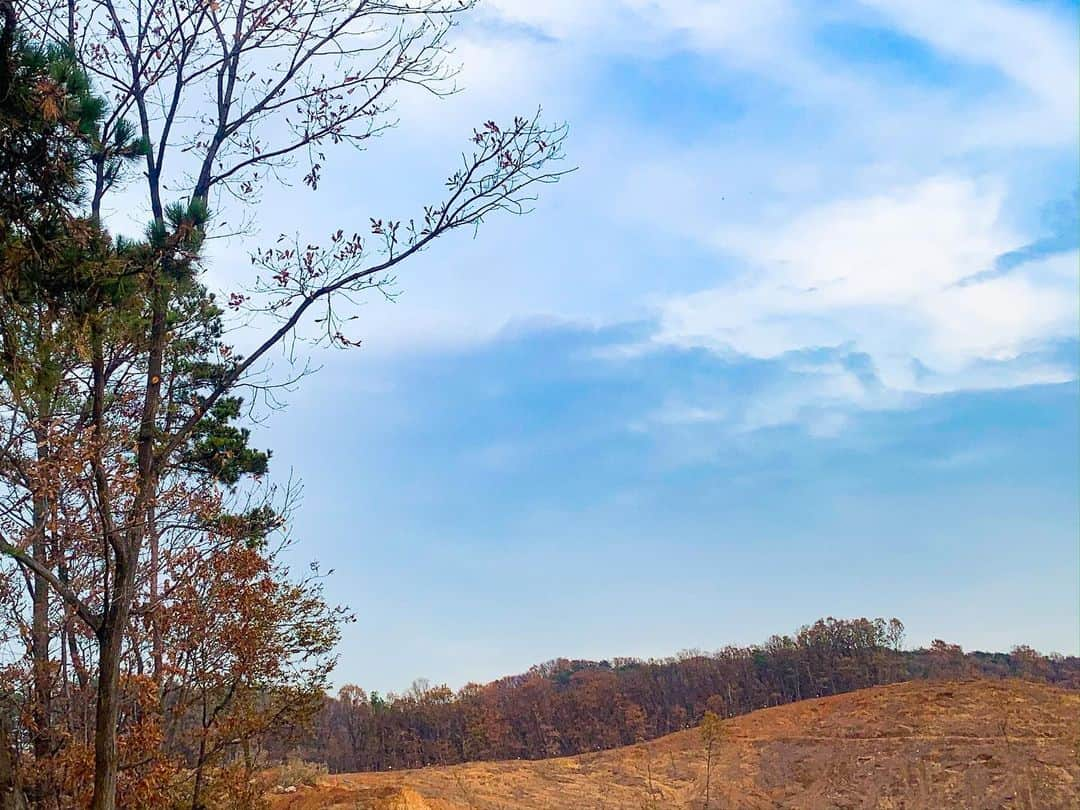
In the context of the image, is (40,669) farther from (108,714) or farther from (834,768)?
(834,768)

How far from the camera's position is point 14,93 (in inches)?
192

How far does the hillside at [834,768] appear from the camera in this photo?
15.8m

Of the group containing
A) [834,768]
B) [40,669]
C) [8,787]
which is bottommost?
[834,768]

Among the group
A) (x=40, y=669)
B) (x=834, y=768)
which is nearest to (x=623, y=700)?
(x=834, y=768)

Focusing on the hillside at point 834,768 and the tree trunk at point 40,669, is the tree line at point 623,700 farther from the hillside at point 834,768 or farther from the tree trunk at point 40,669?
the tree trunk at point 40,669

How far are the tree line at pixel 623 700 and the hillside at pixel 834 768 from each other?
13284 millimetres

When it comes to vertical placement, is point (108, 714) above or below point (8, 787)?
above

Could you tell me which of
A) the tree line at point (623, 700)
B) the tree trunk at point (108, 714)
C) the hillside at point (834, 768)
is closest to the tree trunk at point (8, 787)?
the tree trunk at point (108, 714)

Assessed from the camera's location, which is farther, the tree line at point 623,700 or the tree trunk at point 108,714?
the tree line at point 623,700

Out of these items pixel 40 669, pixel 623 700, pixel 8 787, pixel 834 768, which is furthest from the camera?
pixel 623 700

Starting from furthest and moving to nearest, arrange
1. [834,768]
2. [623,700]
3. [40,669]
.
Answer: [623,700]
[834,768]
[40,669]

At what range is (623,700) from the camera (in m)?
42.6

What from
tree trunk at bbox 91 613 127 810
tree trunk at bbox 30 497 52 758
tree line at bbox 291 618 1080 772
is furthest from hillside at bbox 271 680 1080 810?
tree line at bbox 291 618 1080 772

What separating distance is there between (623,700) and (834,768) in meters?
23.7
